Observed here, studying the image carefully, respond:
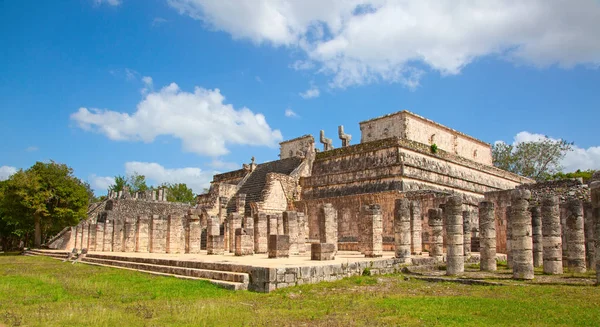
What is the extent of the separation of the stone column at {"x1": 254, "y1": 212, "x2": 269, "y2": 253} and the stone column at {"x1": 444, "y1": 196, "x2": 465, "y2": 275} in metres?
7.45

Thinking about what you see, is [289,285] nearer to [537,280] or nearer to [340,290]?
[340,290]

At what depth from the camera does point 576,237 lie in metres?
12.0

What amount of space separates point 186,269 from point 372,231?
6.04m

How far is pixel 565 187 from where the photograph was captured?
1841cm

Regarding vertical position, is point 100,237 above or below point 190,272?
above

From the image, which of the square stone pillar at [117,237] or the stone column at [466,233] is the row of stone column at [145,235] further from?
the stone column at [466,233]

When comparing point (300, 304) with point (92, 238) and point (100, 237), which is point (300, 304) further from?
point (92, 238)

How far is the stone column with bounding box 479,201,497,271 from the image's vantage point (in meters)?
12.6

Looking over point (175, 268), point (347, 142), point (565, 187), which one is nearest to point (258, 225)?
point (175, 268)

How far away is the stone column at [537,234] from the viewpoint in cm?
1348

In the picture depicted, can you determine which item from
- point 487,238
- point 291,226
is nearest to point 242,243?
point 291,226

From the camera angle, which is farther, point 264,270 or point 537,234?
point 537,234

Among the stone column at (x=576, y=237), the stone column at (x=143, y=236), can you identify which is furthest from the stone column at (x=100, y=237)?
the stone column at (x=576, y=237)

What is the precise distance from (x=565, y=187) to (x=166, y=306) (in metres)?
16.7
